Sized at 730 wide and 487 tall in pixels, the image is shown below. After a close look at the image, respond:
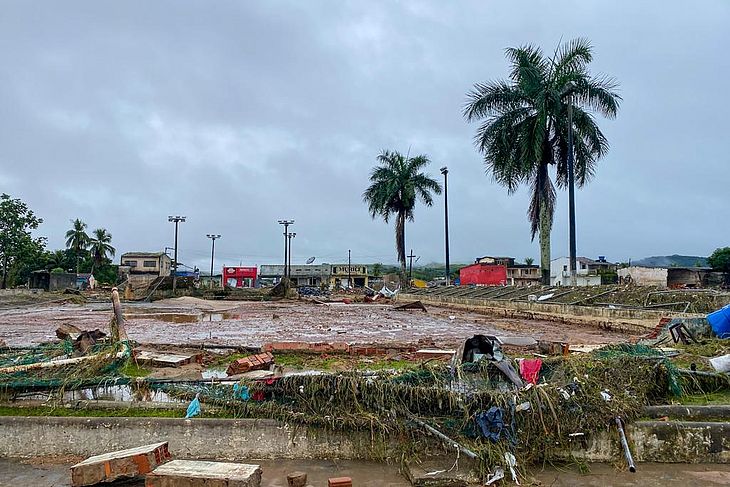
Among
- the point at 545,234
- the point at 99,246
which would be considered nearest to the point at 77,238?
the point at 99,246

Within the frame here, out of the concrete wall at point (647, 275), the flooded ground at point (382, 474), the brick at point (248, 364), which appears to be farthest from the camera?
the concrete wall at point (647, 275)

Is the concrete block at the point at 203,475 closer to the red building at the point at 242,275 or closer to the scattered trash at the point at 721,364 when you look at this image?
the scattered trash at the point at 721,364

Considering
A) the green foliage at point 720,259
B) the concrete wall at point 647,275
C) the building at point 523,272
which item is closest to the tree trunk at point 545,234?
the concrete wall at point 647,275

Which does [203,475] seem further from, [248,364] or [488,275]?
[488,275]

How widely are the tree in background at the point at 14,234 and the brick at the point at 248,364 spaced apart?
2221 inches

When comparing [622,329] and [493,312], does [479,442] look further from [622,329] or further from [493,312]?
[493,312]

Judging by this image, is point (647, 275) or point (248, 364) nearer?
point (248, 364)

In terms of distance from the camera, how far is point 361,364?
823 centimetres

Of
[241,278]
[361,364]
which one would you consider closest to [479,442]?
[361,364]

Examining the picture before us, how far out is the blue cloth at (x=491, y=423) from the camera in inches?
192

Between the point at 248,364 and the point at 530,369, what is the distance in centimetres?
380

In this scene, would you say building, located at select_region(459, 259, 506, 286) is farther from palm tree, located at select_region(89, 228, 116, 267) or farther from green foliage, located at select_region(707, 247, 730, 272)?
palm tree, located at select_region(89, 228, 116, 267)

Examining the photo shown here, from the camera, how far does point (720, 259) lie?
154ft

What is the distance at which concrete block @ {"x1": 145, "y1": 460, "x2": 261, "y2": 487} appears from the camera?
4039mm
